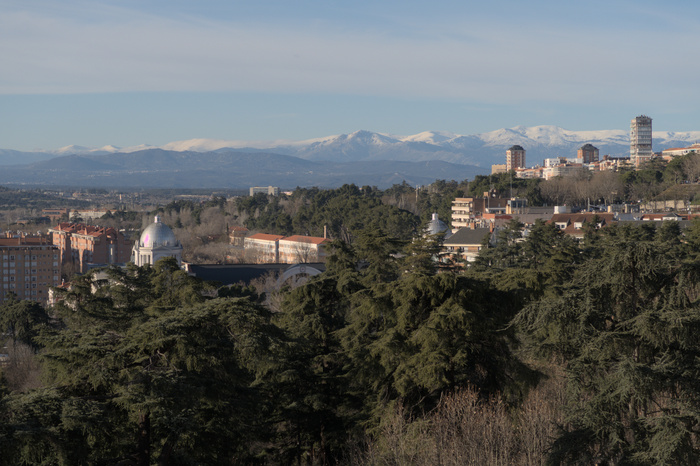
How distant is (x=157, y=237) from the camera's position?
49.7 m

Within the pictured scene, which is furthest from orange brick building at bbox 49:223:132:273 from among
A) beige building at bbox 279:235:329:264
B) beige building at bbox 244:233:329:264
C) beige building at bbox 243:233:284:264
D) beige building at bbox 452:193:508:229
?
beige building at bbox 452:193:508:229

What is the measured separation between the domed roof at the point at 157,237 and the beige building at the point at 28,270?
435 inches

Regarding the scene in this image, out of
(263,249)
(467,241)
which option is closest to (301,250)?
(263,249)

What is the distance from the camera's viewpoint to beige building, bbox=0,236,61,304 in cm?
5753

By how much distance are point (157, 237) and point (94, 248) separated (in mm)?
19120

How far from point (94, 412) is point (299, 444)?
6.19 m

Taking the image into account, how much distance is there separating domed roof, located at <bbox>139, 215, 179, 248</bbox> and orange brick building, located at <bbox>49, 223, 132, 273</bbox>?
50.8 feet

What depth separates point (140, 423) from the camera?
1145cm

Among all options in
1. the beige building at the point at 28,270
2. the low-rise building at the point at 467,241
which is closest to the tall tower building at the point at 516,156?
the low-rise building at the point at 467,241

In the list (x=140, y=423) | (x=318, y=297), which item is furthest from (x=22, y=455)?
(x=318, y=297)

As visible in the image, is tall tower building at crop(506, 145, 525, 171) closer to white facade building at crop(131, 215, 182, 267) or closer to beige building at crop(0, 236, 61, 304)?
beige building at crop(0, 236, 61, 304)

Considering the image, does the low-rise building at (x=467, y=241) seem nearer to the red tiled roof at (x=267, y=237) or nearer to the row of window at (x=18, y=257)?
the red tiled roof at (x=267, y=237)

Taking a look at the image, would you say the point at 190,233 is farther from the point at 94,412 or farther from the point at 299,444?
the point at 94,412

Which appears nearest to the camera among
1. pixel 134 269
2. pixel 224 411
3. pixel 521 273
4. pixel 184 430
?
pixel 184 430
